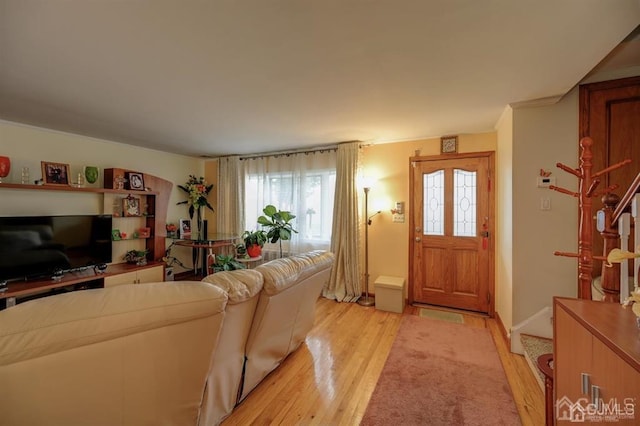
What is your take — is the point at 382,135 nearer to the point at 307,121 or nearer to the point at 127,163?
the point at 307,121

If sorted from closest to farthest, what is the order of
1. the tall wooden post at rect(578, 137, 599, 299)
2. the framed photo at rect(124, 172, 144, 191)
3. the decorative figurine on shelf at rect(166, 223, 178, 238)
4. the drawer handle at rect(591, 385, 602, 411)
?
the drawer handle at rect(591, 385, 602, 411), the tall wooden post at rect(578, 137, 599, 299), the framed photo at rect(124, 172, 144, 191), the decorative figurine on shelf at rect(166, 223, 178, 238)

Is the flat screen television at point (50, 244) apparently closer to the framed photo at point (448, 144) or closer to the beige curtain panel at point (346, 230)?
the beige curtain panel at point (346, 230)

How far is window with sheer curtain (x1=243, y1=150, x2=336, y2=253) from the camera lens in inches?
169

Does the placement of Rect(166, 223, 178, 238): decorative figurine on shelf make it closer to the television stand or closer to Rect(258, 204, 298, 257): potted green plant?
the television stand

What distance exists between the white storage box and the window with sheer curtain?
1109mm

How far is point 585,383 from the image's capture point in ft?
3.34

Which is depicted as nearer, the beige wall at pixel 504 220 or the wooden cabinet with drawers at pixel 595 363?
the wooden cabinet with drawers at pixel 595 363

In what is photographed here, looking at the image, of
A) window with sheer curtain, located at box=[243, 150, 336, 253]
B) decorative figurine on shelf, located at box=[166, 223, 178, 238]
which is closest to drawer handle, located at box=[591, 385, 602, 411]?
window with sheer curtain, located at box=[243, 150, 336, 253]

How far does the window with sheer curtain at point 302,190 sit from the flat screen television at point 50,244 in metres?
2.27

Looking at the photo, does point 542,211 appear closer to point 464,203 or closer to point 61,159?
point 464,203

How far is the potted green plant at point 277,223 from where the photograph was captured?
424 centimetres

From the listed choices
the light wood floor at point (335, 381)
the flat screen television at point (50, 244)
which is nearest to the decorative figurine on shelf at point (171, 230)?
the flat screen television at point (50, 244)

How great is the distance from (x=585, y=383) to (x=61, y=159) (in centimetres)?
529

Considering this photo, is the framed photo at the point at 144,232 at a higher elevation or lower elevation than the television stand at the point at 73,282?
higher
